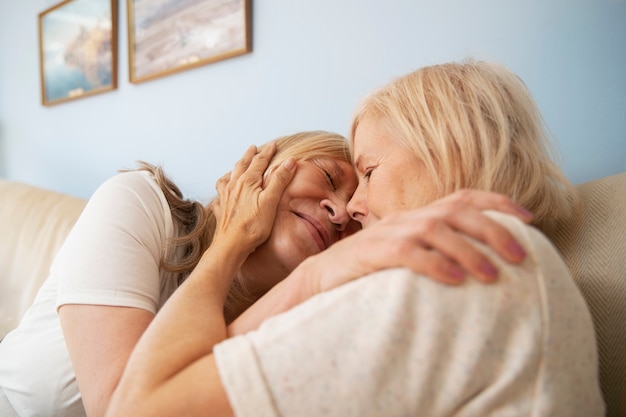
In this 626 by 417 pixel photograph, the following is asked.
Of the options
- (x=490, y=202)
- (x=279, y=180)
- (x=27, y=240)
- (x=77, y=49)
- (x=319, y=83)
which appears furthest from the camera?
(x=77, y=49)

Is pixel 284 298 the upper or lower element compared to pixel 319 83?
lower

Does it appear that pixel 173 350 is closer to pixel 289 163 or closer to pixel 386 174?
pixel 386 174

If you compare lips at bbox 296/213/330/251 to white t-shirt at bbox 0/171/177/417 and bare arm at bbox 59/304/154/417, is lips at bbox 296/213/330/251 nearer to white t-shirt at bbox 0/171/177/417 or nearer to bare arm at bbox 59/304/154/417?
white t-shirt at bbox 0/171/177/417

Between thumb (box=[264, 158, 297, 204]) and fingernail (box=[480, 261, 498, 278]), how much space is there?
0.64 metres

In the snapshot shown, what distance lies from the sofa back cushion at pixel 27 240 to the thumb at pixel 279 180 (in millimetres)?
1088

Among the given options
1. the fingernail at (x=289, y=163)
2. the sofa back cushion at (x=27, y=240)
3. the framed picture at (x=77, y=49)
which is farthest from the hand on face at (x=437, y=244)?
the framed picture at (x=77, y=49)

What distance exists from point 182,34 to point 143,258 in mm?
1366

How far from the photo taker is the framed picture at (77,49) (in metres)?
2.35

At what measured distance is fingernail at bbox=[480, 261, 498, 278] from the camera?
0.48m

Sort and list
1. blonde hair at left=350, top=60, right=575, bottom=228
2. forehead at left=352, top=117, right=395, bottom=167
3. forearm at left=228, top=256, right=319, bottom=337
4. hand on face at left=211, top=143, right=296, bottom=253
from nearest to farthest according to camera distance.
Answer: forearm at left=228, top=256, right=319, bottom=337, blonde hair at left=350, top=60, right=575, bottom=228, forehead at left=352, top=117, right=395, bottom=167, hand on face at left=211, top=143, right=296, bottom=253

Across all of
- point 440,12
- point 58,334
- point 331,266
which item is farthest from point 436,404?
point 440,12

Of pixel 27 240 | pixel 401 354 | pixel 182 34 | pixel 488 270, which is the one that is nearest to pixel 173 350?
pixel 401 354

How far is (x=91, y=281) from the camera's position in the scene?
831mm

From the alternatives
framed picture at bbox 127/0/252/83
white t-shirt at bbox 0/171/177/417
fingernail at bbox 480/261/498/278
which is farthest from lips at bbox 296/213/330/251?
framed picture at bbox 127/0/252/83
